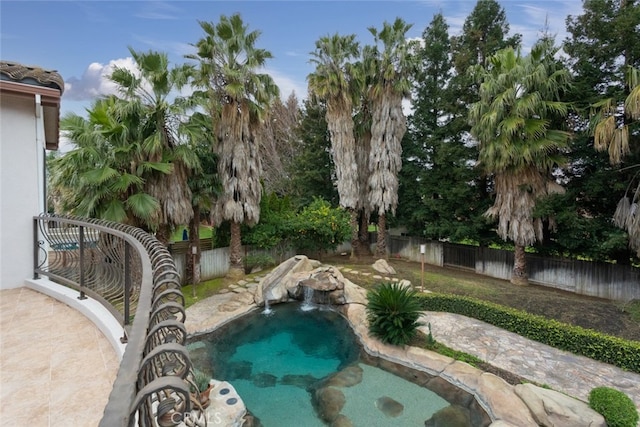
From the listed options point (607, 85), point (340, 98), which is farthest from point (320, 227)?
point (607, 85)

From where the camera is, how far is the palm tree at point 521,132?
11.4 m

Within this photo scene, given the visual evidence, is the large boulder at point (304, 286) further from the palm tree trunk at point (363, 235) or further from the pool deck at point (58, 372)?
the palm tree trunk at point (363, 235)

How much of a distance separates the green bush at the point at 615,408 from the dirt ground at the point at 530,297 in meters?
3.84

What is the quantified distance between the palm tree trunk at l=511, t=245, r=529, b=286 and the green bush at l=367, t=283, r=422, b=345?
7.32 meters

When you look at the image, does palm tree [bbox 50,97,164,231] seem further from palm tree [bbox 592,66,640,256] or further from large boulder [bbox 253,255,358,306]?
palm tree [bbox 592,66,640,256]

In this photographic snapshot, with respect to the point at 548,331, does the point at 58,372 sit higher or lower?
higher

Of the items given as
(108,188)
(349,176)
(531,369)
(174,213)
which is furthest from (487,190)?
(108,188)

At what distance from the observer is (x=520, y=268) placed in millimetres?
13367

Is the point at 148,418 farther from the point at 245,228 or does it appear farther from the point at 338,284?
the point at 245,228

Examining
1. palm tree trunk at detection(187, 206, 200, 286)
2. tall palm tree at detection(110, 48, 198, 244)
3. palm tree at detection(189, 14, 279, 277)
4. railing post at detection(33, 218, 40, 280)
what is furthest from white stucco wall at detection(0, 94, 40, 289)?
palm tree trunk at detection(187, 206, 200, 286)

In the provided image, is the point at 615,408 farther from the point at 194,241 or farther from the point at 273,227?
the point at 194,241

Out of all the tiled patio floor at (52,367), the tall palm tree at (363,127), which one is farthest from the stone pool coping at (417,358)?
the tall palm tree at (363,127)

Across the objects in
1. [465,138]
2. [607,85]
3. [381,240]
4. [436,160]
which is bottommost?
[381,240]

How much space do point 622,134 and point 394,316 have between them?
8275mm
